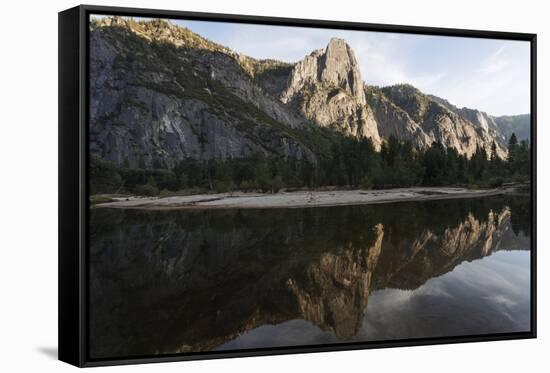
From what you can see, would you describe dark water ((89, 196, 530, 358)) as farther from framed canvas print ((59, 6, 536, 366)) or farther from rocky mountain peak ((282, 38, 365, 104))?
rocky mountain peak ((282, 38, 365, 104))

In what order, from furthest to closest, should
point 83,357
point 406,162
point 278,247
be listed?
point 406,162
point 278,247
point 83,357

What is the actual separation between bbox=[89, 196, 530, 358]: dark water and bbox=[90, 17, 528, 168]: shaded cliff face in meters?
0.70

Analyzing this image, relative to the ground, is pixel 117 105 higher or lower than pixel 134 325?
higher

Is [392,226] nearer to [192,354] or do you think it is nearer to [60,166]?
[192,354]

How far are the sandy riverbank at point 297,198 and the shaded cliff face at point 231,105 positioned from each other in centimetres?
39

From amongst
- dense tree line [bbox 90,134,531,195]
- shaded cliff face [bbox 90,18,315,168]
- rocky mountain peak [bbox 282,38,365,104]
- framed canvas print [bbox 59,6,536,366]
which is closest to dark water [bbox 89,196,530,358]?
framed canvas print [bbox 59,6,536,366]

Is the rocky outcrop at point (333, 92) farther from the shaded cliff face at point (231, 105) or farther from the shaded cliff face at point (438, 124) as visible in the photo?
the shaded cliff face at point (438, 124)

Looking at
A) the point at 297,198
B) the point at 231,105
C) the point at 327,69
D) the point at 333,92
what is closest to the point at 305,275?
the point at 297,198

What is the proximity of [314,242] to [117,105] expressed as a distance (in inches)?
100

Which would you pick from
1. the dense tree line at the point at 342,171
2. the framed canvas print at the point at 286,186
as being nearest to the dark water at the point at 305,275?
the framed canvas print at the point at 286,186

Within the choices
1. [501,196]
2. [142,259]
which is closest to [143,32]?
[142,259]

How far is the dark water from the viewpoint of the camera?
29.7 ft

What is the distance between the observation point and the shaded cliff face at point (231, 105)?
9047 millimetres

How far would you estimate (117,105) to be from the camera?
9.04 meters
